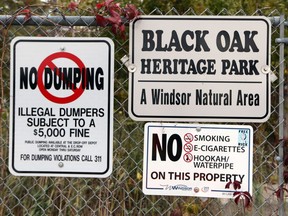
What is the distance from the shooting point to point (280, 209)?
149 inches

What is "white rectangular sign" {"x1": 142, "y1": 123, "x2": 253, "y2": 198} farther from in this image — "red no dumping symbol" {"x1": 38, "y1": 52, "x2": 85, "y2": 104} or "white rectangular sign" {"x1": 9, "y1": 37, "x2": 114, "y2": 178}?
"red no dumping symbol" {"x1": 38, "y1": 52, "x2": 85, "y2": 104}

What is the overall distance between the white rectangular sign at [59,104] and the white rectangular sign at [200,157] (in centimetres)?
33

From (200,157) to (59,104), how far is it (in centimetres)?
88

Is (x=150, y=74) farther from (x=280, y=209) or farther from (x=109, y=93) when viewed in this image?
(x=280, y=209)

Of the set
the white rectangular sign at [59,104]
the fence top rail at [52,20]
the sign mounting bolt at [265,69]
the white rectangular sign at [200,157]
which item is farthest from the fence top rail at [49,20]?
the sign mounting bolt at [265,69]

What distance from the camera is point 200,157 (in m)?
3.72

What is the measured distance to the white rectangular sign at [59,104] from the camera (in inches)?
146

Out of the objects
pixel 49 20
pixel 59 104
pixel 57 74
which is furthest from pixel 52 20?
pixel 59 104

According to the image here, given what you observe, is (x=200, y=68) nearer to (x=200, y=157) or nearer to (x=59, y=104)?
(x=200, y=157)

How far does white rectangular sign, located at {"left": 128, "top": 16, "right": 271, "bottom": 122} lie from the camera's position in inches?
146

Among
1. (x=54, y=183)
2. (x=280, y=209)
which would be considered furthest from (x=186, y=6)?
(x=280, y=209)

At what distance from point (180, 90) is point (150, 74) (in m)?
0.20

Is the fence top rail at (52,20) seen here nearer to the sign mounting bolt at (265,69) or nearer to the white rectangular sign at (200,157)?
the sign mounting bolt at (265,69)

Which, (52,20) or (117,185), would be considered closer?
(52,20)
